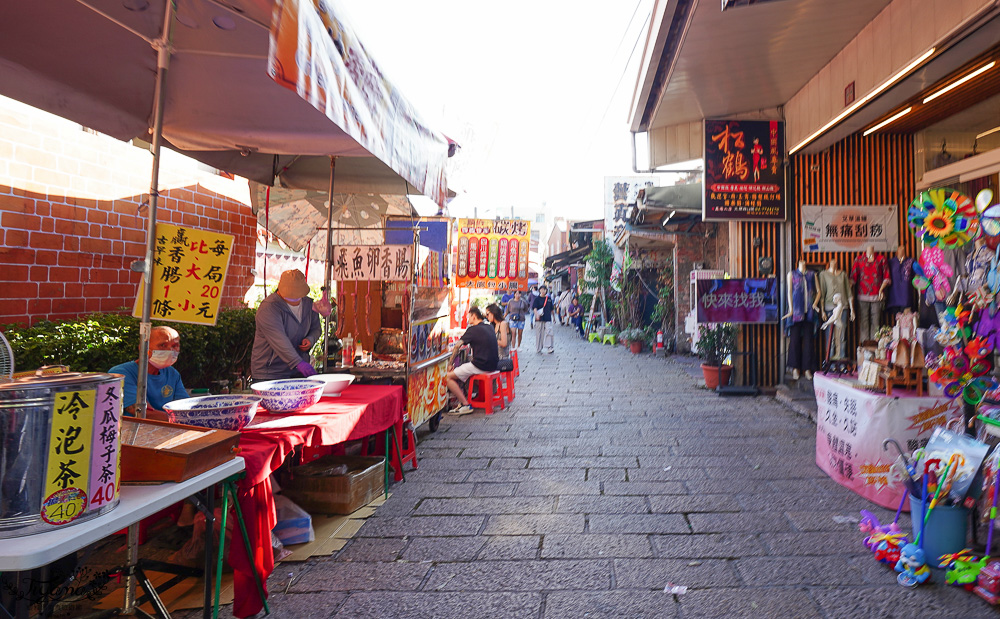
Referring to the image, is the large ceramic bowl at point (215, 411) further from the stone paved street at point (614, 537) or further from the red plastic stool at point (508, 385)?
the red plastic stool at point (508, 385)

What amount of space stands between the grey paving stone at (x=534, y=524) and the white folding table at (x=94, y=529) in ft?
6.72

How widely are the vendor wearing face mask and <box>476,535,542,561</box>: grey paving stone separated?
2142mm

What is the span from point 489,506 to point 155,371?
2.55 m

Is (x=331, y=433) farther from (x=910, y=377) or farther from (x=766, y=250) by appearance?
(x=766, y=250)

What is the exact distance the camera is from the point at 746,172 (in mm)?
8711

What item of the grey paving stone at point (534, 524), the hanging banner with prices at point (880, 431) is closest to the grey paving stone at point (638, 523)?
the grey paving stone at point (534, 524)

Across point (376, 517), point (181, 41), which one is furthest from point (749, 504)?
point (181, 41)

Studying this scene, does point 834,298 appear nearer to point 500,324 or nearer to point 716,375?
point 716,375

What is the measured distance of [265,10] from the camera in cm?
262

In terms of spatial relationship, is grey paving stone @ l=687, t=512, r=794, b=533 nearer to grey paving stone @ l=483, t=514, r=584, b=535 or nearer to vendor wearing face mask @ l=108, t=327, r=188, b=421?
grey paving stone @ l=483, t=514, r=584, b=535

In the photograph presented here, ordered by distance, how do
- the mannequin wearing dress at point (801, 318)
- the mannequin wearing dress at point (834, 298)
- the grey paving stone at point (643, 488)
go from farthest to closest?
the mannequin wearing dress at point (801, 318), the mannequin wearing dress at point (834, 298), the grey paving stone at point (643, 488)

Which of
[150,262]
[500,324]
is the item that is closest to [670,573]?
[150,262]

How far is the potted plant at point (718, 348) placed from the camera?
365 inches

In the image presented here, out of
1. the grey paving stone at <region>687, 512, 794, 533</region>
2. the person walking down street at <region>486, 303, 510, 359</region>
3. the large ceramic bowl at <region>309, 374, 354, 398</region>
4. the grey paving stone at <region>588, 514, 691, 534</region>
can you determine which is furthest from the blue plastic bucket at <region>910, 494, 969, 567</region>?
the person walking down street at <region>486, 303, 510, 359</region>
